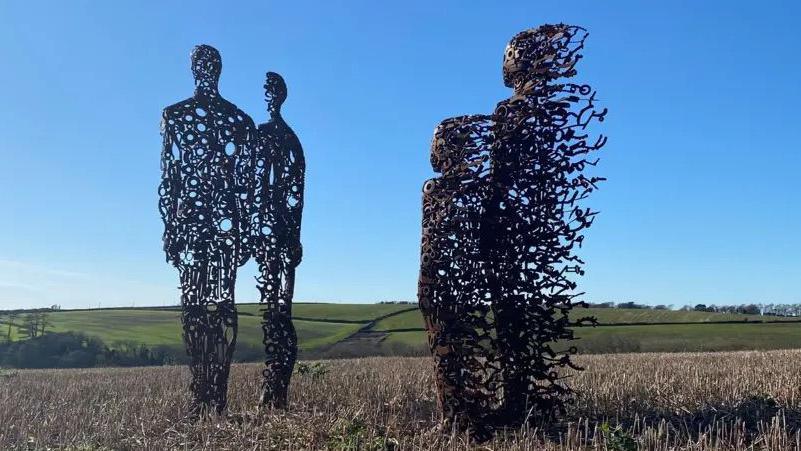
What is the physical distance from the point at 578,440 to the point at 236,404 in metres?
5.73

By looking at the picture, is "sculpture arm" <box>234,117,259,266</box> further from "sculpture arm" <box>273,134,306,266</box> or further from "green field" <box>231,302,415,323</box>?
"green field" <box>231,302,415,323</box>

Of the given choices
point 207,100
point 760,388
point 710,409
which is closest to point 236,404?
point 207,100

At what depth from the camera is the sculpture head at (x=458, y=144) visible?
28.8ft

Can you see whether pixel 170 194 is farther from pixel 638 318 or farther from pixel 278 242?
pixel 638 318

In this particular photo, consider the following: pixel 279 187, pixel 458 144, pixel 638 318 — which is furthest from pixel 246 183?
pixel 638 318

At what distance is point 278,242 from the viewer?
11258 millimetres

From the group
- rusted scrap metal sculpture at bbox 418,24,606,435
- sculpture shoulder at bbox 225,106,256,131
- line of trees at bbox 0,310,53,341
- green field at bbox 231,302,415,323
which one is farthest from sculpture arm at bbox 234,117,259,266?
green field at bbox 231,302,415,323

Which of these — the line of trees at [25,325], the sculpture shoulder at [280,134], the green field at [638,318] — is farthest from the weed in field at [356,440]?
the green field at [638,318]

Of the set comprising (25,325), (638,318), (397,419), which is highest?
(638,318)

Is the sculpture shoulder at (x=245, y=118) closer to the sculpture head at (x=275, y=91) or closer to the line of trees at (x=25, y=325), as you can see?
the sculpture head at (x=275, y=91)

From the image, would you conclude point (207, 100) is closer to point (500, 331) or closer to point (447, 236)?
point (447, 236)

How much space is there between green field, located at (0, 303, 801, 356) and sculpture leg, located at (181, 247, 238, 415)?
75.3 ft

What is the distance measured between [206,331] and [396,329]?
36.4 m

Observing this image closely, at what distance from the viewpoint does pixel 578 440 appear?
7.49 meters
